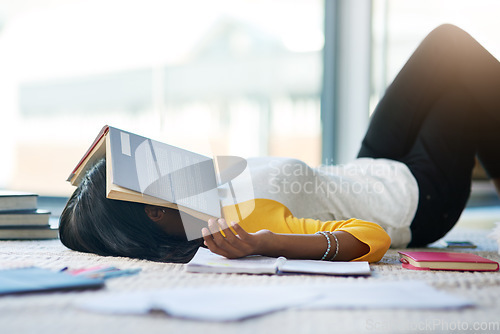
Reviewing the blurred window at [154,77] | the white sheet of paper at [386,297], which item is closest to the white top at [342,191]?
the white sheet of paper at [386,297]

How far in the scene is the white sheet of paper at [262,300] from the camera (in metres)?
0.55

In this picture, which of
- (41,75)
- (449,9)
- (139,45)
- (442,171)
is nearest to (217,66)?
(139,45)

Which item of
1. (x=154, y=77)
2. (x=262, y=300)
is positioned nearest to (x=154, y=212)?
(x=262, y=300)

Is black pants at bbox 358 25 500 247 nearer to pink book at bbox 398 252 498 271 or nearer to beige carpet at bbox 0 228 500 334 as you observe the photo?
pink book at bbox 398 252 498 271

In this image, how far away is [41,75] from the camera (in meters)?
2.26

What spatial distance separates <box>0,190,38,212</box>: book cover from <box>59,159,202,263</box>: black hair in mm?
375

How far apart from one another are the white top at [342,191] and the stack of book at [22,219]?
0.56m

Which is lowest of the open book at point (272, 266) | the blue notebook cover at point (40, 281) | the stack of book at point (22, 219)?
the stack of book at point (22, 219)

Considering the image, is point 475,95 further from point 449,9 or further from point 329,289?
point 449,9

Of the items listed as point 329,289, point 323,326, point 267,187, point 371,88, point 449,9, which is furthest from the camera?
point 449,9

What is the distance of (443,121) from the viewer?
1.36 metres

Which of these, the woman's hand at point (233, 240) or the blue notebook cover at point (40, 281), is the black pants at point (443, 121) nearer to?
the woman's hand at point (233, 240)

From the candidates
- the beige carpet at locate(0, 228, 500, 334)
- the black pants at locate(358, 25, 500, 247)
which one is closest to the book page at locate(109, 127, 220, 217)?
the beige carpet at locate(0, 228, 500, 334)

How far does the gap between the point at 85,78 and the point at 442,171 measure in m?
1.72
